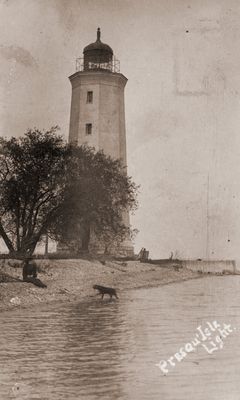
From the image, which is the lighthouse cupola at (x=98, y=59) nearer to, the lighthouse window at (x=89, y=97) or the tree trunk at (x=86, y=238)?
the lighthouse window at (x=89, y=97)

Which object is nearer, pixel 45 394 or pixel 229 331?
pixel 45 394

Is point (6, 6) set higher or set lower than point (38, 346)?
higher

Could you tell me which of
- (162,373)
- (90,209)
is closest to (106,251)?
(90,209)

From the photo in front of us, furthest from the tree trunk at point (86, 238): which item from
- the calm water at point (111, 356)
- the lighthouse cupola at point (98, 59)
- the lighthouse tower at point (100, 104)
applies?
the calm water at point (111, 356)

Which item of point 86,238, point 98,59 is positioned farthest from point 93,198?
point 98,59

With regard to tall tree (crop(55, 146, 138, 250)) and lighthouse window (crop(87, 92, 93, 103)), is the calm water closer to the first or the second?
tall tree (crop(55, 146, 138, 250))

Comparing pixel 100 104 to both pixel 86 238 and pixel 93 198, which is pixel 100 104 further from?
pixel 86 238

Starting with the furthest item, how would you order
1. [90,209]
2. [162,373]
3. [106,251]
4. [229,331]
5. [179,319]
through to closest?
1. [106,251]
2. [90,209]
3. [179,319]
4. [229,331]
5. [162,373]

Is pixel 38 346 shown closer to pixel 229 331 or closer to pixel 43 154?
pixel 229 331
